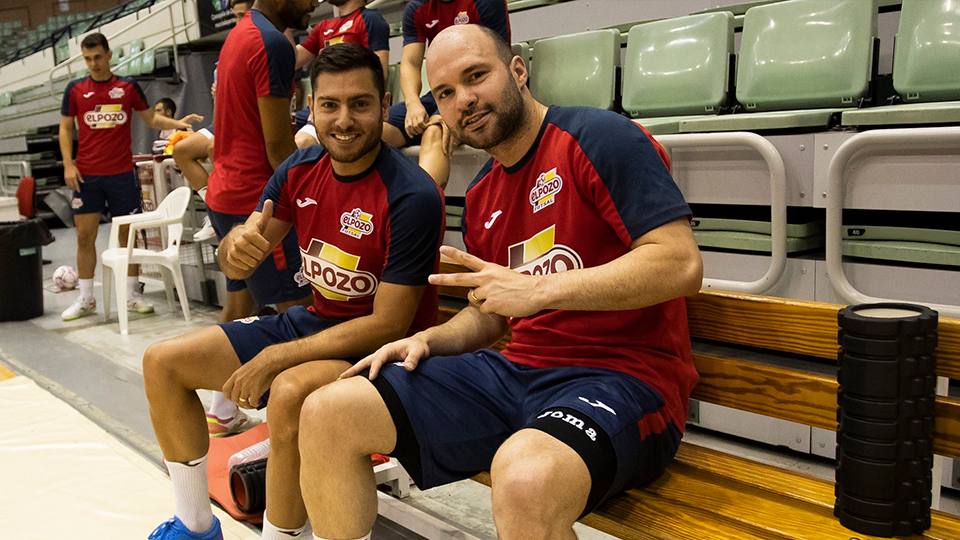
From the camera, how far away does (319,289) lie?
2.01 metres

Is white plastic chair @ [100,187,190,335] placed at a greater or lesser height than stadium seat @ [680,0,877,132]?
lesser

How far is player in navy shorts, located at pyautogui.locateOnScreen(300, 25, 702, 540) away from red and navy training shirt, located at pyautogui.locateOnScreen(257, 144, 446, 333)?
0.22m

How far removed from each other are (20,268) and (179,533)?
4.22 metres

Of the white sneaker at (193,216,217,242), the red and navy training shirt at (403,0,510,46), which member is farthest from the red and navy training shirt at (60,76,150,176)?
the red and navy training shirt at (403,0,510,46)

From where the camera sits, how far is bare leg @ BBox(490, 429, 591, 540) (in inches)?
45.6

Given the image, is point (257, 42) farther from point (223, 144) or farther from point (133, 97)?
point (133, 97)

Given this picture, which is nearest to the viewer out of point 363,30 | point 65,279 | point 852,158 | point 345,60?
point 345,60

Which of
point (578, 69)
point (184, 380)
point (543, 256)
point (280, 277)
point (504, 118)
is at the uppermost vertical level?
point (578, 69)

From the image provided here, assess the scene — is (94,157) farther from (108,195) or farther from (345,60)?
(345,60)

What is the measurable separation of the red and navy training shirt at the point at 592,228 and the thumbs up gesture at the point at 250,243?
0.70 m

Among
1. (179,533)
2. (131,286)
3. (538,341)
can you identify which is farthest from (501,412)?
(131,286)

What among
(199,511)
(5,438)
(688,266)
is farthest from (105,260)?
(688,266)

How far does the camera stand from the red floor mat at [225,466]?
236 cm

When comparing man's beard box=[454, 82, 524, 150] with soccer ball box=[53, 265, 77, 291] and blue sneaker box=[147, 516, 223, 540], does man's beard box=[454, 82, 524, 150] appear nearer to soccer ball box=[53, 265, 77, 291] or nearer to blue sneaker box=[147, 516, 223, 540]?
blue sneaker box=[147, 516, 223, 540]
